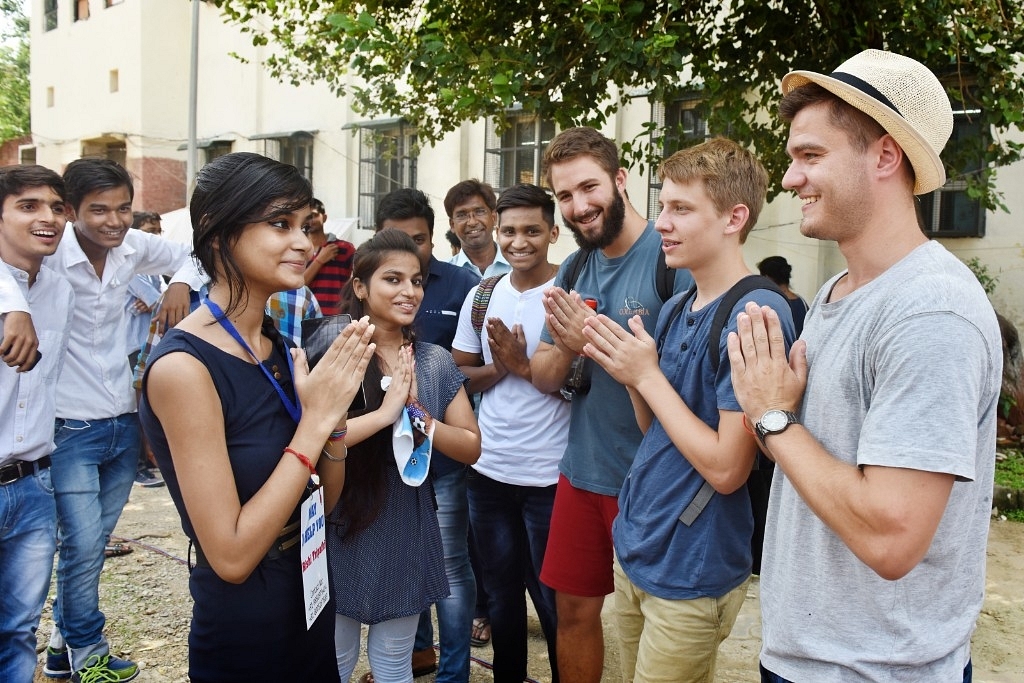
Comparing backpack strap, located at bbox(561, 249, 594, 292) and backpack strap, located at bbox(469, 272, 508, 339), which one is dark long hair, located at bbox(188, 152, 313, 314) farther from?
backpack strap, located at bbox(469, 272, 508, 339)

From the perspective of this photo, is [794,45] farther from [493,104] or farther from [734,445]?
[734,445]

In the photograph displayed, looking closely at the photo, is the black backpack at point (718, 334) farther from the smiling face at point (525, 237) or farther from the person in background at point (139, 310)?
the person in background at point (139, 310)

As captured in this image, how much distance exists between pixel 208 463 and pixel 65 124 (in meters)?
23.1

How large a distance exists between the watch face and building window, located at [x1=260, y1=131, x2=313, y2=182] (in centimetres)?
1500

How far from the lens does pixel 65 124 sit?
2148 cm

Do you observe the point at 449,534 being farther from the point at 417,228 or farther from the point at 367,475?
the point at 417,228

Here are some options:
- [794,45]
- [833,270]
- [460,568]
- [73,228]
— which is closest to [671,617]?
[460,568]

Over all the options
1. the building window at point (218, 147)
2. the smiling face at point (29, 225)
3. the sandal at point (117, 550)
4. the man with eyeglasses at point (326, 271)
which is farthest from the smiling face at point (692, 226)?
the building window at point (218, 147)

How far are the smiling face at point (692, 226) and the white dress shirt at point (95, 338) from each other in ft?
8.68

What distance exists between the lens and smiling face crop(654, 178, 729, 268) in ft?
8.05

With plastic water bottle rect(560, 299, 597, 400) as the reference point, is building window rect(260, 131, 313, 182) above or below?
above

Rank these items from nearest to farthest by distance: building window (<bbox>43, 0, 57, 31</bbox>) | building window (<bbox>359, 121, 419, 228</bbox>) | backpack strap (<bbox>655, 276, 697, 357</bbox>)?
backpack strap (<bbox>655, 276, 697, 357</bbox>)
building window (<bbox>359, 121, 419, 228</bbox>)
building window (<bbox>43, 0, 57, 31</bbox>)

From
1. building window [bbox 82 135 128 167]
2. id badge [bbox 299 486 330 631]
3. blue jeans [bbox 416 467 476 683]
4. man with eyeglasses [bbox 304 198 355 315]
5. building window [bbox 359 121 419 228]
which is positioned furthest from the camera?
building window [bbox 82 135 128 167]

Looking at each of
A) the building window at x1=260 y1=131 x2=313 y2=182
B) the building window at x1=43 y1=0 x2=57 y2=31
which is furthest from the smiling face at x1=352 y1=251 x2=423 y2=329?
the building window at x1=43 y1=0 x2=57 y2=31
